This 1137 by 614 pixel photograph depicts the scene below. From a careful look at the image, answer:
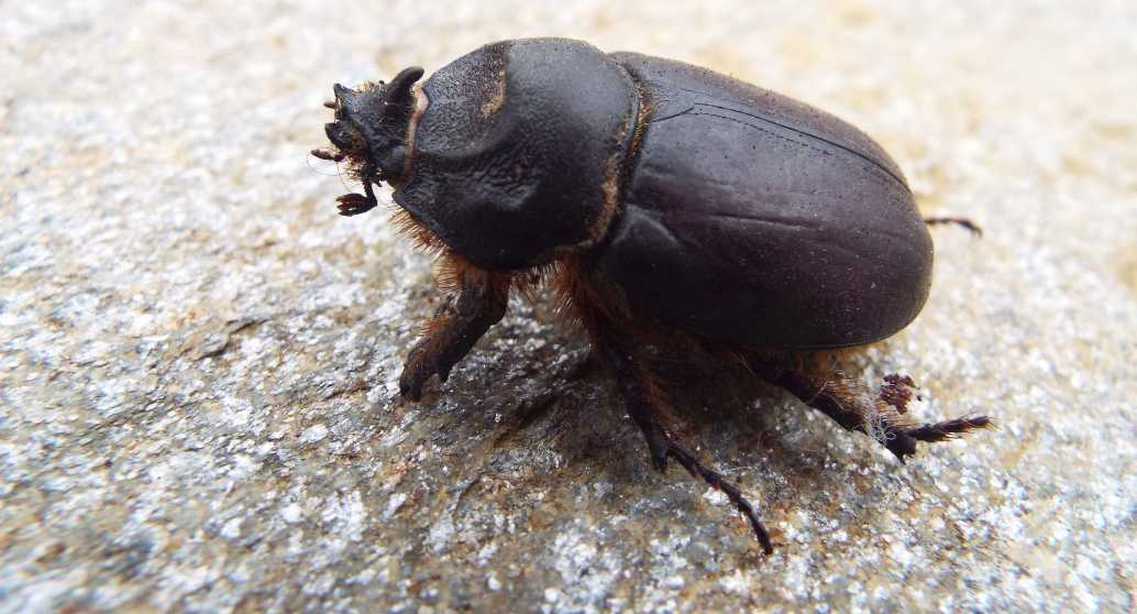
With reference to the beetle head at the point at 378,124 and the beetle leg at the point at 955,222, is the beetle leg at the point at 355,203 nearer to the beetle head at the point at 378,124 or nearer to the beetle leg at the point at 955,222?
the beetle head at the point at 378,124

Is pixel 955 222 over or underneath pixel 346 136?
underneath

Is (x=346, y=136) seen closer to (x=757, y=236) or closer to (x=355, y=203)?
(x=355, y=203)

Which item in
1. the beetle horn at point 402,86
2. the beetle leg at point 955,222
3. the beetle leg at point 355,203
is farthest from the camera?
the beetle leg at point 955,222

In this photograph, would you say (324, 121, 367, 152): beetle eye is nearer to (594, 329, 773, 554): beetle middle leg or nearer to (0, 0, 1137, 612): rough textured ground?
(0, 0, 1137, 612): rough textured ground

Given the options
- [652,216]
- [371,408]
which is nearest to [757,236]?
[652,216]

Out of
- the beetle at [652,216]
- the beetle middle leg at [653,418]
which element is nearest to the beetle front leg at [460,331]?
the beetle at [652,216]
